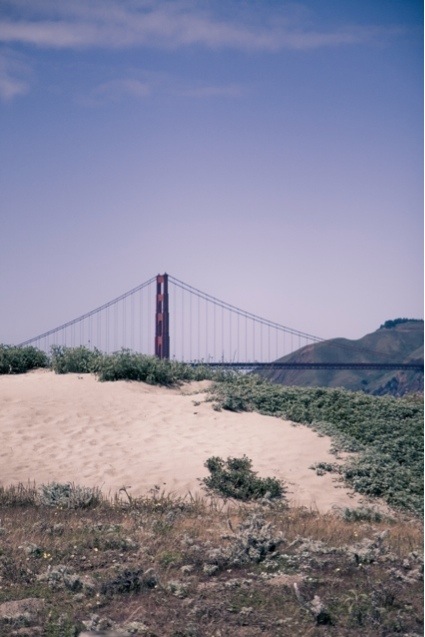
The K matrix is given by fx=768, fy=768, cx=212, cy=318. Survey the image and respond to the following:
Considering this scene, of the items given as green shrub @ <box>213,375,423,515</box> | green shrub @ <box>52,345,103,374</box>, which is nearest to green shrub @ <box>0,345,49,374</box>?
green shrub @ <box>52,345,103,374</box>

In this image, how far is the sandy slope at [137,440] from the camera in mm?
12750

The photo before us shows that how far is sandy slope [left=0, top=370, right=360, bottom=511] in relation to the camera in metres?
12.8

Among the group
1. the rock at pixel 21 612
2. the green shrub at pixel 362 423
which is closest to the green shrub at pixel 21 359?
the green shrub at pixel 362 423

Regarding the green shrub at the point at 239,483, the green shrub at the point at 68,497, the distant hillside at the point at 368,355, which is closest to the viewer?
the green shrub at the point at 68,497

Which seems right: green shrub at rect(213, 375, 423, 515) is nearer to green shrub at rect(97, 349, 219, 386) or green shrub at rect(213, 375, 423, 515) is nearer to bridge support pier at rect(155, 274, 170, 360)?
green shrub at rect(97, 349, 219, 386)

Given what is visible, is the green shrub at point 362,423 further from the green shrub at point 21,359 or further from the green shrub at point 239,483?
the green shrub at point 21,359

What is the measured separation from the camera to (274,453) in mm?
14359

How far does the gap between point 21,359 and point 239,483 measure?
35.8ft

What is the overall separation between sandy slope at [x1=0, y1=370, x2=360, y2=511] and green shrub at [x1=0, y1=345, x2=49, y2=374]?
1.83 meters

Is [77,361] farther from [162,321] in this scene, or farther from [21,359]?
[162,321]

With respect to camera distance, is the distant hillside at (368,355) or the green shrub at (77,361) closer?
the green shrub at (77,361)

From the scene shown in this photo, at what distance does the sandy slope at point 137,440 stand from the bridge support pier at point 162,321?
2078cm

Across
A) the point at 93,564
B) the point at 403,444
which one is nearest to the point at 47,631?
the point at 93,564

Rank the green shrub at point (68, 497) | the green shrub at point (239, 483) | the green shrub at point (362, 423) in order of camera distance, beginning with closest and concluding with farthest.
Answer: the green shrub at point (68, 497), the green shrub at point (239, 483), the green shrub at point (362, 423)
